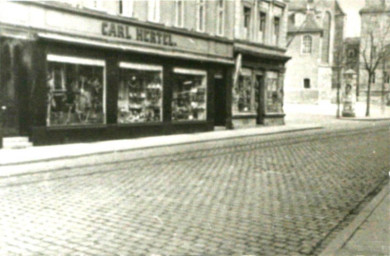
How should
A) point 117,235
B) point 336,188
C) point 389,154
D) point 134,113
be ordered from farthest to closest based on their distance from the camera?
point 134,113, point 389,154, point 336,188, point 117,235

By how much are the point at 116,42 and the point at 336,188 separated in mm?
11323

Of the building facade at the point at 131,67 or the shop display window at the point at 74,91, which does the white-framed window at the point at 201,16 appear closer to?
the building facade at the point at 131,67

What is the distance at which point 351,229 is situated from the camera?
6.20 meters

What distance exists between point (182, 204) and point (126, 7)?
13.0 meters

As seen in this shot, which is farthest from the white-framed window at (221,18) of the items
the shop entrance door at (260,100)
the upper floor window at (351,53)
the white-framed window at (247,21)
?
the upper floor window at (351,53)

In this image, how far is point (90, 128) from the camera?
1738 cm

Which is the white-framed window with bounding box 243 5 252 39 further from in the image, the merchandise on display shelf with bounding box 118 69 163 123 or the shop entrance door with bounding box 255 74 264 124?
the merchandise on display shelf with bounding box 118 69 163 123

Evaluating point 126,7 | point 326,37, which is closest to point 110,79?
point 126,7

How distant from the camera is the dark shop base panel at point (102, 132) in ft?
51.6

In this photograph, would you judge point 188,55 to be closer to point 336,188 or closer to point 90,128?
point 90,128

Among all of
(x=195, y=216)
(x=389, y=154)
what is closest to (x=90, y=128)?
(x=389, y=154)

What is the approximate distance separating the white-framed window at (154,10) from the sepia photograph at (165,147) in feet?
0.35

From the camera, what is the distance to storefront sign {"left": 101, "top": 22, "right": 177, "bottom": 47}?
17969mm

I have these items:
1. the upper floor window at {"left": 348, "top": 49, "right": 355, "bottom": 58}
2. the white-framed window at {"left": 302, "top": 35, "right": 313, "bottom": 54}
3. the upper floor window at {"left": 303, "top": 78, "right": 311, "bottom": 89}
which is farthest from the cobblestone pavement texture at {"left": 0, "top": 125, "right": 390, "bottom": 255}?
the upper floor window at {"left": 348, "top": 49, "right": 355, "bottom": 58}
